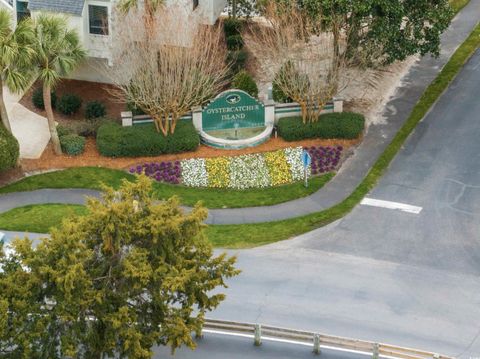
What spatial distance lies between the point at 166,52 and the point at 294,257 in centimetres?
1109

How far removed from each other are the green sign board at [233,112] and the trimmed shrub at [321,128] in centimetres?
121

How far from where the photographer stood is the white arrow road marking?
41031mm

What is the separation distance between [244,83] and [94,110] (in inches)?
282

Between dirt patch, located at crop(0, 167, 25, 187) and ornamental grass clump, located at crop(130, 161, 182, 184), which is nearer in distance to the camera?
Result: dirt patch, located at crop(0, 167, 25, 187)

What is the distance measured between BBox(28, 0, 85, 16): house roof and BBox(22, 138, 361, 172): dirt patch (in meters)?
5.97

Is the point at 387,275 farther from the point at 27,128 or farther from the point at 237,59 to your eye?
the point at 27,128

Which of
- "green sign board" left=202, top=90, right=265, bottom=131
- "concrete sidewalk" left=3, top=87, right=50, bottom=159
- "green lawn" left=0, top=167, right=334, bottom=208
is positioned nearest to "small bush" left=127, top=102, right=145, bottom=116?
"green sign board" left=202, top=90, right=265, bottom=131

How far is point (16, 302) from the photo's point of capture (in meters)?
27.9

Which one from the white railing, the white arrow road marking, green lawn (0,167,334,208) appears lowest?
the white arrow road marking

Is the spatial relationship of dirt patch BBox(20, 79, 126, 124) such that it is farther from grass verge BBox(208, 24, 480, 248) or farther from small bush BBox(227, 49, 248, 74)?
grass verge BBox(208, 24, 480, 248)

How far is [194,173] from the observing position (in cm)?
4372

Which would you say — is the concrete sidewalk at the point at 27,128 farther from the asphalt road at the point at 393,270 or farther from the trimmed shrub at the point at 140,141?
the asphalt road at the point at 393,270

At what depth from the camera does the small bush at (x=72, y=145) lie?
147ft

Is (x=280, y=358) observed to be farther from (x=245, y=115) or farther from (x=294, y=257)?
(x=245, y=115)
